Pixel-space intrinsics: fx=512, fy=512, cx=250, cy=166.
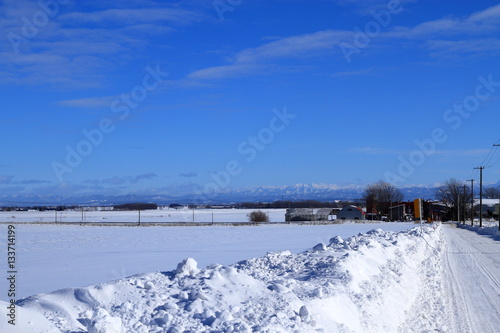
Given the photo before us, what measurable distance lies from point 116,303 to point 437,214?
126m

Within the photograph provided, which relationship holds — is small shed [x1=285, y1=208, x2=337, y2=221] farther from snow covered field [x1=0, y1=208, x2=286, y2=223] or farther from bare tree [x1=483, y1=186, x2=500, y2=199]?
bare tree [x1=483, y1=186, x2=500, y2=199]

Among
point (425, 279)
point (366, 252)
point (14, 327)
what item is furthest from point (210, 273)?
point (425, 279)

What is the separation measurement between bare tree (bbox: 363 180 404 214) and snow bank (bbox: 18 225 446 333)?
4242 inches

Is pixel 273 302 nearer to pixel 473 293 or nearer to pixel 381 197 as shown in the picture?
pixel 473 293

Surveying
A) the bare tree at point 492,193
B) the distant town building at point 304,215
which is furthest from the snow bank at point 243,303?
the bare tree at point 492,193

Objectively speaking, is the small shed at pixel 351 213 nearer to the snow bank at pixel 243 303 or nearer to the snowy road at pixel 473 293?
the snowy road at pixel 473 293

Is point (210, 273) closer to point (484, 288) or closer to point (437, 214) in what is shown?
point (484, 288)

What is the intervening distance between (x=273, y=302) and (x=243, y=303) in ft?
1.45

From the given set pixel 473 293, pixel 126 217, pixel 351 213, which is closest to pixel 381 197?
pixel 351 213

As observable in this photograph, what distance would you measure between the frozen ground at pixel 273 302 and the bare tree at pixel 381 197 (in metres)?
106

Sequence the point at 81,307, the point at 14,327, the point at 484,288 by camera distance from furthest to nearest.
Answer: the point at 484,288
the point at 81,307
the point at 14,327

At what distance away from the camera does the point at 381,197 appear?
12400cm

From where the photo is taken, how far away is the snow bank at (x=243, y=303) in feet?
20.9

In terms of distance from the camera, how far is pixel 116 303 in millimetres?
7148
